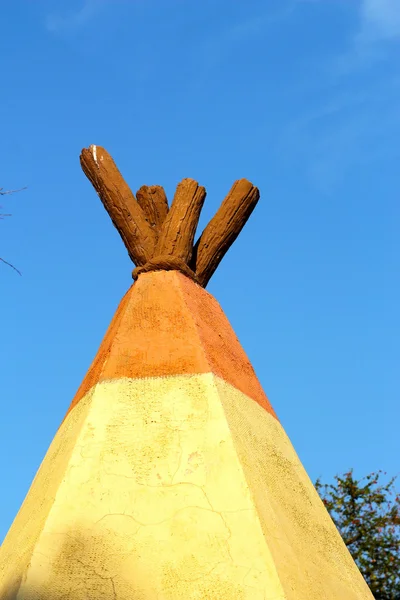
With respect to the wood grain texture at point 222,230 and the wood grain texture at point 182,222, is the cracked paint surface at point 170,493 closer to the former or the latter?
the wood grain texture at point 182,222

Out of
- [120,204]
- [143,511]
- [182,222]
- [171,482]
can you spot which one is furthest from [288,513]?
[120,204]

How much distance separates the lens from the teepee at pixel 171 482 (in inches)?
138

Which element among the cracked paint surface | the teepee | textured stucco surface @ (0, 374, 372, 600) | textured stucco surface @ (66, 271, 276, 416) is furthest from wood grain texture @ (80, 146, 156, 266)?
textured stucco surface @ (0, 374, 372, 600)

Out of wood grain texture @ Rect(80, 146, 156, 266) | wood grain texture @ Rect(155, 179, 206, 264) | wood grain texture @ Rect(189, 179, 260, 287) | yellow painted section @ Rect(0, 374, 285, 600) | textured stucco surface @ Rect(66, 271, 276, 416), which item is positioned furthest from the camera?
wood grain texture @ Rect(189, 179, 260, 287)

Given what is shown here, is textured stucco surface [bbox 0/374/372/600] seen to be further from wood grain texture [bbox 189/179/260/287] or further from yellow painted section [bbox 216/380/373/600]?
wood grain texture [bbox 189/179/260/287]

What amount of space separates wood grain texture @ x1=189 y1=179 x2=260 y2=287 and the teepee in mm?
174

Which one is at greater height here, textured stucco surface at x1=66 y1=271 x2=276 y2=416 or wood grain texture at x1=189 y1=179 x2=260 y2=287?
wood grain texture at x1=189 y1=179 x2=260 y2=287

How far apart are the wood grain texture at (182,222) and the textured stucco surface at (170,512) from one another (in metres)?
1.10

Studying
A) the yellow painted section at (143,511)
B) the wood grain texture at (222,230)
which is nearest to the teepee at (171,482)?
the yellow painted section at (143,511)

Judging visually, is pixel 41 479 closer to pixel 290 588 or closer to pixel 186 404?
pixel 186 404

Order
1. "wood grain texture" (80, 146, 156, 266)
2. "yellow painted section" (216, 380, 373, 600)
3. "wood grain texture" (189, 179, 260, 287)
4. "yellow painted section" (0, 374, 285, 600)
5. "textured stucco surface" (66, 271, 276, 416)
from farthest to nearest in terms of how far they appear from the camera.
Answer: "wood grain texture" (189, 179, 260, 287), "wood grain texture" (80, 146, 156, 266), "textured stucco surface" (66, 271, 276, 416), "yellow painted section" (216, 380, 373, 600), "yellow painted section" (0, 374, 285, 600)

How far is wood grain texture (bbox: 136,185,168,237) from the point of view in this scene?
545 cm

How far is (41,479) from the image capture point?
4.25 meters

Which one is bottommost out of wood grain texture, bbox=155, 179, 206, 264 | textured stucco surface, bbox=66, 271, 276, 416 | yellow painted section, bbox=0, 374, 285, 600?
yellow painted section, bbox=0, 374, 285, 600
